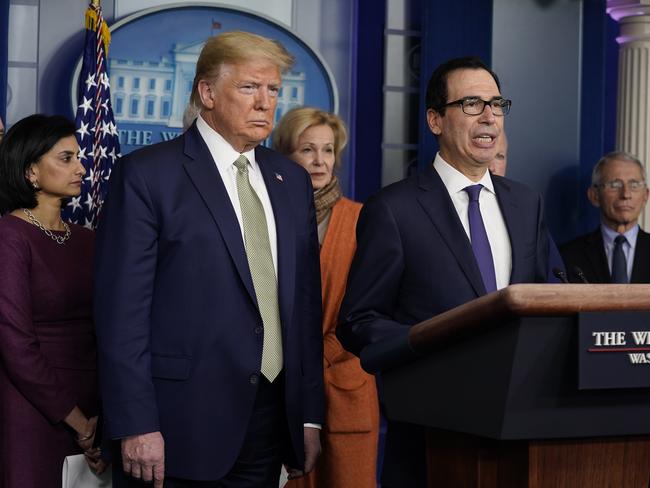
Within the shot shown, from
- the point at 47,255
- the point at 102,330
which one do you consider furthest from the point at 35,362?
the point at 102,330

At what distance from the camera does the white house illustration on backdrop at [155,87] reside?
4.91m

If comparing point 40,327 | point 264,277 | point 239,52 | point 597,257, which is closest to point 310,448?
point 264,277

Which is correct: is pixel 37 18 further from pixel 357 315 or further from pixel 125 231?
pixel 357 315

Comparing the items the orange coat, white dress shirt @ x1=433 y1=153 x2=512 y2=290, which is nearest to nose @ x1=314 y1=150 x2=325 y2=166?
the orange coat

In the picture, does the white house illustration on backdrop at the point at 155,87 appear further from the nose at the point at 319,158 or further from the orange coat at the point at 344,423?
the orange coat at the point at 344,423

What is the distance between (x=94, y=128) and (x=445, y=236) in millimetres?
2286

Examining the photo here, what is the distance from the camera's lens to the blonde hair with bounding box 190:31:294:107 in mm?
2541

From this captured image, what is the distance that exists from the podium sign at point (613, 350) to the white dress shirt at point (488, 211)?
77cm

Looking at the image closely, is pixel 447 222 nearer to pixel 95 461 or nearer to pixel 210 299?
pixel 210 299

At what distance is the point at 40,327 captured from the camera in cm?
334

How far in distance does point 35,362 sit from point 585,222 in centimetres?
323

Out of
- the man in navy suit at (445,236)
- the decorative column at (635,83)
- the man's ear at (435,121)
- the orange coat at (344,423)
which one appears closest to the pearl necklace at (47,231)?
the orange coat at (344,423)

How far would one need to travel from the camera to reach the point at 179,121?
4980 millimetres

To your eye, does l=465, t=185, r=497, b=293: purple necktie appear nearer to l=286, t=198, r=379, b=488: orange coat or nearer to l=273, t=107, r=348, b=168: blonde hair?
l=286, t=198, r=379, b=488: orange coat
